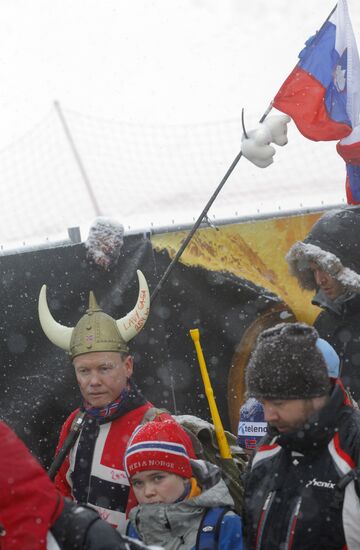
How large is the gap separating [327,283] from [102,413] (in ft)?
4.25

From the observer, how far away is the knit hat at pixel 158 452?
2.91 metres

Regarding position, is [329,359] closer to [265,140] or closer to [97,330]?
[97,330]

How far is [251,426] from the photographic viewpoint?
12.0ft

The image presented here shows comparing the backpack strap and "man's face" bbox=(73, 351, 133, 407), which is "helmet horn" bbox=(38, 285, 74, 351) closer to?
"man's face" bbox=(73, 351, 133, 407)

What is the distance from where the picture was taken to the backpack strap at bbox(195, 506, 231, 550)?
2.71 metres

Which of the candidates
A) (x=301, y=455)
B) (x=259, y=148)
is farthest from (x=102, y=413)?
(x=259, y=148)

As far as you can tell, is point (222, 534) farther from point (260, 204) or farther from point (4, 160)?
point (4, 160)

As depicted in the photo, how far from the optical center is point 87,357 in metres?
3.51

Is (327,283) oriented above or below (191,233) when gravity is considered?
below

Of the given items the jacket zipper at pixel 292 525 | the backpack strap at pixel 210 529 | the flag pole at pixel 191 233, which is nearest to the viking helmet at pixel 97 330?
the flag pole at pixel 191 233

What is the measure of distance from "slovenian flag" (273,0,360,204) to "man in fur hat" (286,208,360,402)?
19.2 inches

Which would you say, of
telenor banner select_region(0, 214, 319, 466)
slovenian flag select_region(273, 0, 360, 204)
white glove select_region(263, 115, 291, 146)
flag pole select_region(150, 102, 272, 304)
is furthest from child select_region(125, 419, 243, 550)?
slovenian flag select_region(273, 0, 360, 204)

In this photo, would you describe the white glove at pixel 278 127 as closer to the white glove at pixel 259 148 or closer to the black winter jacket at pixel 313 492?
the white glove at pixel 259 148

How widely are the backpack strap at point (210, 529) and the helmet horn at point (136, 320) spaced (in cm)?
108
